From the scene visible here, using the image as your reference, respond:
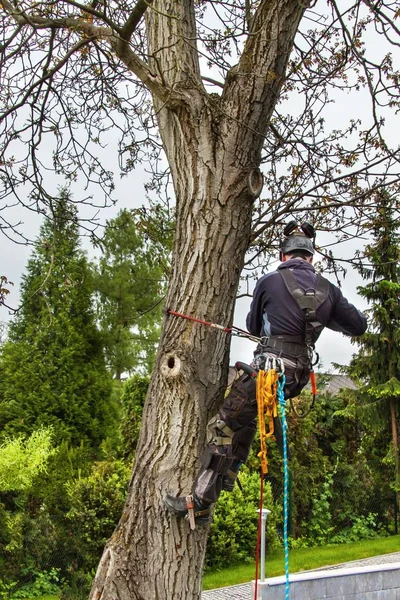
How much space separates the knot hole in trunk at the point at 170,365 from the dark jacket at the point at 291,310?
0.65 metres

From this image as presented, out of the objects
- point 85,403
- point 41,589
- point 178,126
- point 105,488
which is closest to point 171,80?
point 178,126

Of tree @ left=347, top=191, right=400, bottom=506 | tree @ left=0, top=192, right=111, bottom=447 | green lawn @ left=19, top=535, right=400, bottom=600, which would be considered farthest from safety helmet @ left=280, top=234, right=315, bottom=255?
tree @ left=347, top=191, right=400, bottom=506

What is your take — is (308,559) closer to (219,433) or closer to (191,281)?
(219,433)

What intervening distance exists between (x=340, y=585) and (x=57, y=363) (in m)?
6.81

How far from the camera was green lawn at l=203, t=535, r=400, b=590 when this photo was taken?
9859 millimetres

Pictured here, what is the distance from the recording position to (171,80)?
14.7 feet

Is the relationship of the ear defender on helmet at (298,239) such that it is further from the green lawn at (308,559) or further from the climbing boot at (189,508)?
the green lawn at (308,559)

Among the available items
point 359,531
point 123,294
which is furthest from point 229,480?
point 123,294

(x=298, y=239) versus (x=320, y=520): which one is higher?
(x=298, y=239)

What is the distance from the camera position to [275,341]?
4.16 m

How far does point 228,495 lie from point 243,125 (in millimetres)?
7988

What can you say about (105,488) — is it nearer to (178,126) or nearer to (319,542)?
(319,542)

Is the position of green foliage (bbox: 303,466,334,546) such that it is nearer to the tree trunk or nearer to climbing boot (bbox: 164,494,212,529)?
the tree trunk

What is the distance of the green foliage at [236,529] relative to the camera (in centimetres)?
1062
